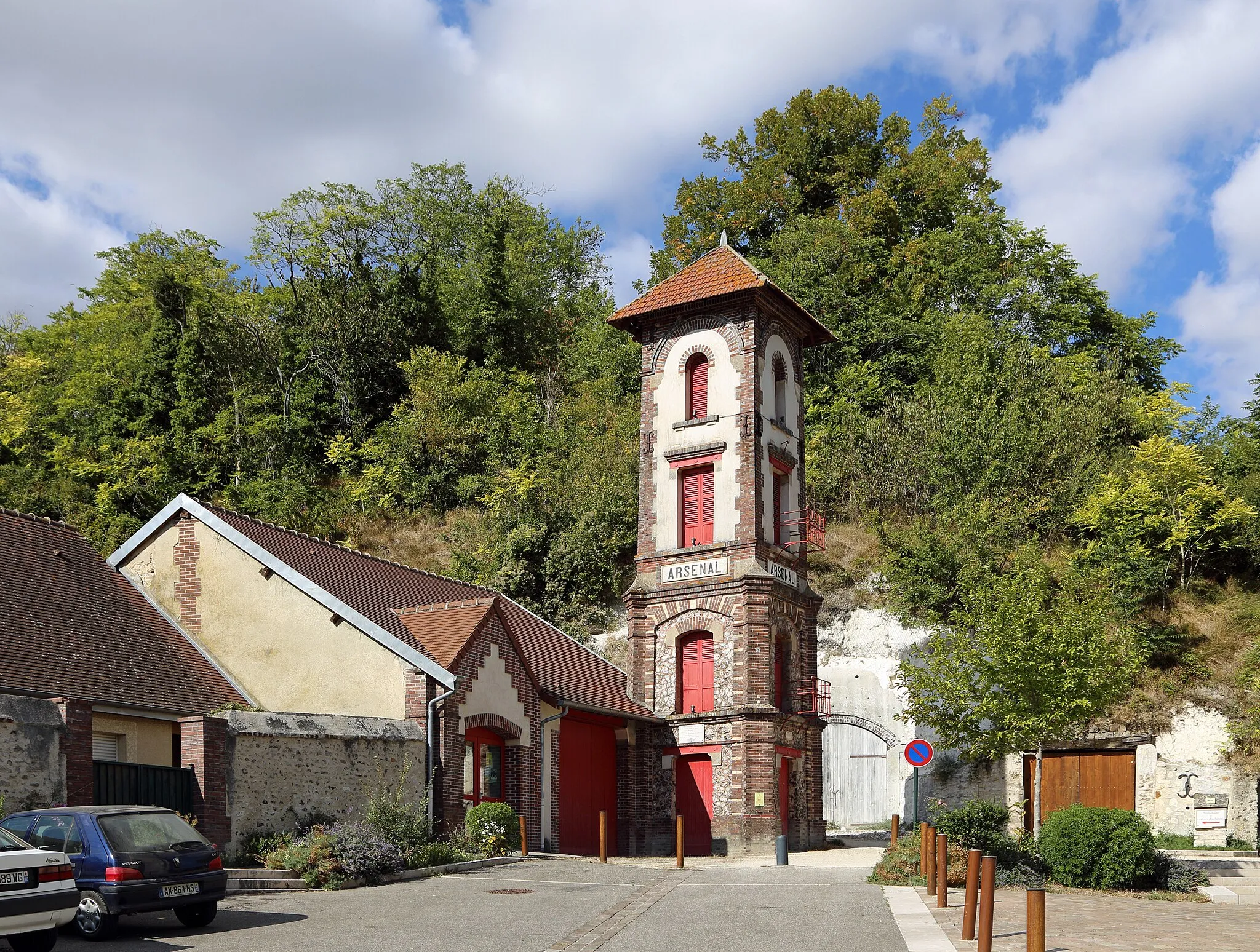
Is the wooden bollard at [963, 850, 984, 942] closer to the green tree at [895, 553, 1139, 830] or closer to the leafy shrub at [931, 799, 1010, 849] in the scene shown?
the leafy shrub at [931, 799, 1010, 849]

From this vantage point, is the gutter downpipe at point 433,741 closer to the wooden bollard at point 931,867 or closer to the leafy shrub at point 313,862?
the leafy shrub at point 313,862

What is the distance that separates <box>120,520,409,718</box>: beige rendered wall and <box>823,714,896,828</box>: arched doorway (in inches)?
629

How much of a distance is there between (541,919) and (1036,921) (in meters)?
6.56

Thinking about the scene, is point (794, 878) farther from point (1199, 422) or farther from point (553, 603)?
point (1199, 422)


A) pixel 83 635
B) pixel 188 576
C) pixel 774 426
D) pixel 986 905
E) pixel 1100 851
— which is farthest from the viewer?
pixel 774 426

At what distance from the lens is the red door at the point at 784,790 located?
30516mm

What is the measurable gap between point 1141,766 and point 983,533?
10141mm

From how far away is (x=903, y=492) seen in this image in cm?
4362

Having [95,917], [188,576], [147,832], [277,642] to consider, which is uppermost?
[188,576]

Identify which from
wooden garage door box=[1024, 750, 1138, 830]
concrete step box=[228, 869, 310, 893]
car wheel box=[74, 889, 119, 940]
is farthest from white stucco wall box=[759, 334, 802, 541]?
car wheel box=[74, 889, 119, 940]

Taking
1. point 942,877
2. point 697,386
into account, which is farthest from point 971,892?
point 697,386

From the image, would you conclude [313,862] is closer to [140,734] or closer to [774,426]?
[140,734]

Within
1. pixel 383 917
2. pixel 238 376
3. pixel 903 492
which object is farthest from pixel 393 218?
pixel 383 917

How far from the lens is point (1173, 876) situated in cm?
1966
